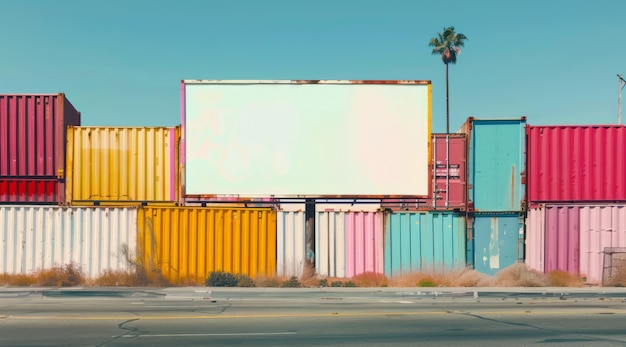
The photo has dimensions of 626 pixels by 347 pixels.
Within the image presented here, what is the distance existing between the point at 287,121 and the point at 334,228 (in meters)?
3.99

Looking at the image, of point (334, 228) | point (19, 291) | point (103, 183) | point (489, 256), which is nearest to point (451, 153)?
point (489, 256)

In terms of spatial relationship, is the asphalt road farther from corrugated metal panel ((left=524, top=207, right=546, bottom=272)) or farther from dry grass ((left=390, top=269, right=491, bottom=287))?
corrugated metal panel ((left=524, top=207, right=546, bottom=272))

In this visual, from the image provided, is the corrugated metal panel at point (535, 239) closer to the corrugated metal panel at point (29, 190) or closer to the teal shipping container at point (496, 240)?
the teal shipping container at point (496, 240)

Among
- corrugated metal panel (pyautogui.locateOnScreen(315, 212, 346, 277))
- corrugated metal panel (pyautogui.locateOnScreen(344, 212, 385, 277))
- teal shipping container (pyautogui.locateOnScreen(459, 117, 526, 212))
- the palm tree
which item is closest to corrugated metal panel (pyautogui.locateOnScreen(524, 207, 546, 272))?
teal shipping container (pyautogui.locateOnScreen(459, 117, 526, 212))

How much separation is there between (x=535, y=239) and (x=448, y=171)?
11.8 feet

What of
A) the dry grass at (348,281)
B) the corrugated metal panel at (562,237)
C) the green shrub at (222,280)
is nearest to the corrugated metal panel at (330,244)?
the dry grass at (348,281)

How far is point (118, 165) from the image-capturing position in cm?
1875

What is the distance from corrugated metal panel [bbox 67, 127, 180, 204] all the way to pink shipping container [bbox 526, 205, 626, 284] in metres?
12.0

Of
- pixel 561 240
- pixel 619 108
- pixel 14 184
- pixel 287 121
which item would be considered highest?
pixel 619 108

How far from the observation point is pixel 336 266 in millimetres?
18219

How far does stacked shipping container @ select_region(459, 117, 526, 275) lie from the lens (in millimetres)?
18531

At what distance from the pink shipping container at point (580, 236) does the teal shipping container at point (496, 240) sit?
103 centimetres

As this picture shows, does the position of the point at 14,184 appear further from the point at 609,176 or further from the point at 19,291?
the point at 609,176

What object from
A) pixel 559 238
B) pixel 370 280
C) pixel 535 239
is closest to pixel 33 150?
pixel 370 280
